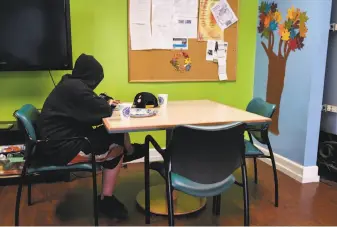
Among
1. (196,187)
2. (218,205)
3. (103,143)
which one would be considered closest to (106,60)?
(103,143)

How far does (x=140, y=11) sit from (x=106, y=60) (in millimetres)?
580

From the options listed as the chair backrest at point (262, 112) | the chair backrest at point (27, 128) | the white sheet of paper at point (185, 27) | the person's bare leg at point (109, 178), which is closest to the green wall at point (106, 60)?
the white sheet of paper at point (185, 27)

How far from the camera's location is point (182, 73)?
3.57m

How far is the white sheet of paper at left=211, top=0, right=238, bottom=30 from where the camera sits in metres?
3.56

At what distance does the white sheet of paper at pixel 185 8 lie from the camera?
A: 11.2 feet

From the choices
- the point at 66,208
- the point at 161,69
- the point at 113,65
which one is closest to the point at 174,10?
the point at 161,69

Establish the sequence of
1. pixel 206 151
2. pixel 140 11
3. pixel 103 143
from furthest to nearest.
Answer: pixel 140 11 → pixel 103 143 → pixel 206 151

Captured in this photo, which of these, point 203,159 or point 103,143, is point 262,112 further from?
point 103,143

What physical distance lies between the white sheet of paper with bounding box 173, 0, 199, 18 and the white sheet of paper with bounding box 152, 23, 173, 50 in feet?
0.55

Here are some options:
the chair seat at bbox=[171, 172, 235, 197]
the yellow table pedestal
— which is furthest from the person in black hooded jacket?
the chair seat at bbox=[171, 172, 235, 197]

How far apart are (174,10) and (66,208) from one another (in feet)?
6.90

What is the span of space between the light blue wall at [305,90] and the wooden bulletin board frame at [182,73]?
19.0 inches

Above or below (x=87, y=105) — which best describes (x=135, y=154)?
below

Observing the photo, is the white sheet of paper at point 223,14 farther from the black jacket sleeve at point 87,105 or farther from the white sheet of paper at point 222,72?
the black jacket sleeve at point 87,105
